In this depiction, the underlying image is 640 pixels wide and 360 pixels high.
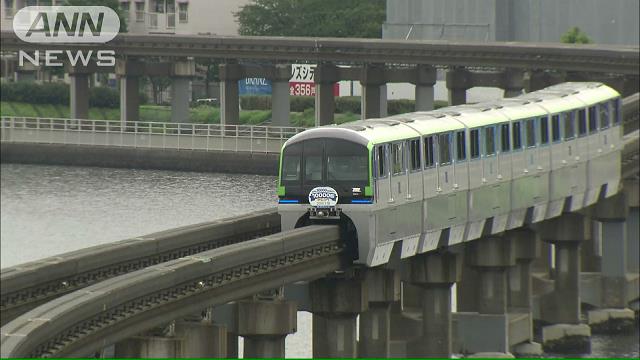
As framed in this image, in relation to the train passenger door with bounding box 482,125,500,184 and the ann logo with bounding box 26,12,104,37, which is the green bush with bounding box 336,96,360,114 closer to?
the ann logo with bounding box 26,12,104,37

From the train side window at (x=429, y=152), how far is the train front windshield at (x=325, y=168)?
221 inches

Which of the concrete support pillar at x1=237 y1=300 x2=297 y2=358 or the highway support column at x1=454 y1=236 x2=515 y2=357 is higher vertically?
the concrete support pillar at x1=237 y1=300 x2=297 y2=358

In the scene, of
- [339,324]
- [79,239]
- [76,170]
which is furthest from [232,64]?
[339,324]

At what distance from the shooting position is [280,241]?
64375 millimetres

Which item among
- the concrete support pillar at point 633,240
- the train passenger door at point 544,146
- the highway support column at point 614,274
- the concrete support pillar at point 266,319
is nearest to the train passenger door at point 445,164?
the concrete support pillar at point 266,319

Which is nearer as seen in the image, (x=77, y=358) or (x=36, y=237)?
(x=77, y=358)

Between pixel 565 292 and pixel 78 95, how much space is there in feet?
138

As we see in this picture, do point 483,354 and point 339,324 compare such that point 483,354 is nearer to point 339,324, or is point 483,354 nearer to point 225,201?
point 225,201

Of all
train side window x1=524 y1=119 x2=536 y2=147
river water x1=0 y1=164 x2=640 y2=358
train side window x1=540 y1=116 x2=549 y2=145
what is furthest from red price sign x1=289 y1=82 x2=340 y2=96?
train side window x1=524 y1=119 x2=536 y2=147

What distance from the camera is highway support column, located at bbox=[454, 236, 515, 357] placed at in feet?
307

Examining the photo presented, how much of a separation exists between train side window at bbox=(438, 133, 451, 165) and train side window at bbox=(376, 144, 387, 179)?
5.83 metres

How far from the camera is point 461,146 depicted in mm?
76875

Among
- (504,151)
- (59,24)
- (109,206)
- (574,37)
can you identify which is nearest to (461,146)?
(504,151)

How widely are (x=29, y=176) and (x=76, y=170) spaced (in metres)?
5.61
